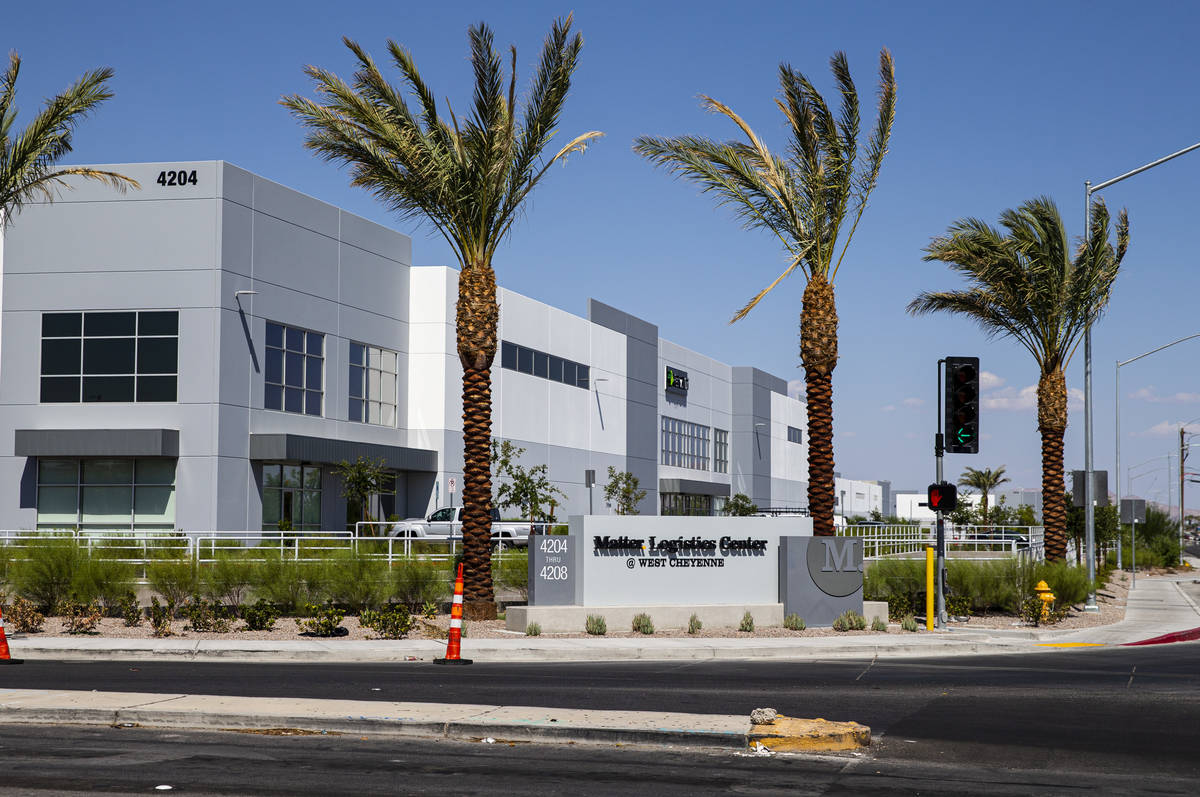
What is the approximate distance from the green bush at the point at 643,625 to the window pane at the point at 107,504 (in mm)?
22350

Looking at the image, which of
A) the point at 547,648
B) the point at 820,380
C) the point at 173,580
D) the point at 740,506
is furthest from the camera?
the point at 740,506

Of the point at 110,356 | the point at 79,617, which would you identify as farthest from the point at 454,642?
the point at 110,356

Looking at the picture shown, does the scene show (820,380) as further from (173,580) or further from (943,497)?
(173,580)

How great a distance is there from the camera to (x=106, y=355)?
38.8 metres

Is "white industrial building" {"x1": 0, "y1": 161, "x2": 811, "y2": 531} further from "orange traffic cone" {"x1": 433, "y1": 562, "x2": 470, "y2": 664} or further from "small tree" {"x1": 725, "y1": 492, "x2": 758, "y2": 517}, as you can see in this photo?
"small tree" {"x1": 725, "y1": 492, "x2": 758, "y2": 517}

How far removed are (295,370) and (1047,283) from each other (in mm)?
24316

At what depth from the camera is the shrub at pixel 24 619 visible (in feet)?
69.9

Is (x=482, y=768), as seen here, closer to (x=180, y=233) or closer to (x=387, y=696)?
(x=387, y=696)

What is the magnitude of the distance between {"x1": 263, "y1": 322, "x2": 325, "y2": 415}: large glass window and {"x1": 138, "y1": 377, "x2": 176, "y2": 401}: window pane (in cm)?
312

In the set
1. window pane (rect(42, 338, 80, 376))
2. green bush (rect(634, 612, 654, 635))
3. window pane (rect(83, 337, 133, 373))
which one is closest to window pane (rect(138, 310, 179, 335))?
window pane (rect(83, 337, 133, 373))

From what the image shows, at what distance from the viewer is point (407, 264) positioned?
161 feet

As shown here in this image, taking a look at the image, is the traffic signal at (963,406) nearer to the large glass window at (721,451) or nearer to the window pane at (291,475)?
the window pane at (291,475)

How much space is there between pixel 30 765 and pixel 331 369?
35.3 meters

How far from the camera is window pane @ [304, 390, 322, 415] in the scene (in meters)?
43.0
